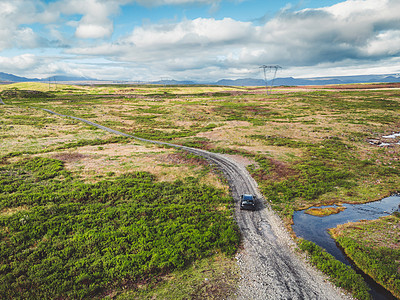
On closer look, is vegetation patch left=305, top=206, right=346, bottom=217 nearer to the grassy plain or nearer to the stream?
the stream

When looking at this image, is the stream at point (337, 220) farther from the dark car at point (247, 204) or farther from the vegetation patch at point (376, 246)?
the dark car at point (247, 204)

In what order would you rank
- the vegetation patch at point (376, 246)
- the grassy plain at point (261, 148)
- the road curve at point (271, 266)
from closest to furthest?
the road curve at point (271, 266) → the vegetation patch at point (376, 246) → the grassy plain at point (261, 148)

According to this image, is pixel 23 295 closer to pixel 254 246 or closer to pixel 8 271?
pixel 8 271

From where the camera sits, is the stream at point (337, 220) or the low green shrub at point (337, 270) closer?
the low green shrub at point (337, 270)

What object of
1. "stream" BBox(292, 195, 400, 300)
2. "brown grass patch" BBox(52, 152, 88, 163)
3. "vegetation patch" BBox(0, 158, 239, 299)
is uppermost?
"brown grass patch" BBox(52, 152, 88, 163)

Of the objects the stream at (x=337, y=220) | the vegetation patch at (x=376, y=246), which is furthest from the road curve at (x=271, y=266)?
the vegetation patch at (x=376, y=246)

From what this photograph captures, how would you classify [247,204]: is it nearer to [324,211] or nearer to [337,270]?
[324,211]

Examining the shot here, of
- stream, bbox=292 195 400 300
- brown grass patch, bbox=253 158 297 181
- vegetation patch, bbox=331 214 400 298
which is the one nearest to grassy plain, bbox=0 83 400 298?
brown grass patch, bbox=253 158 297 181
